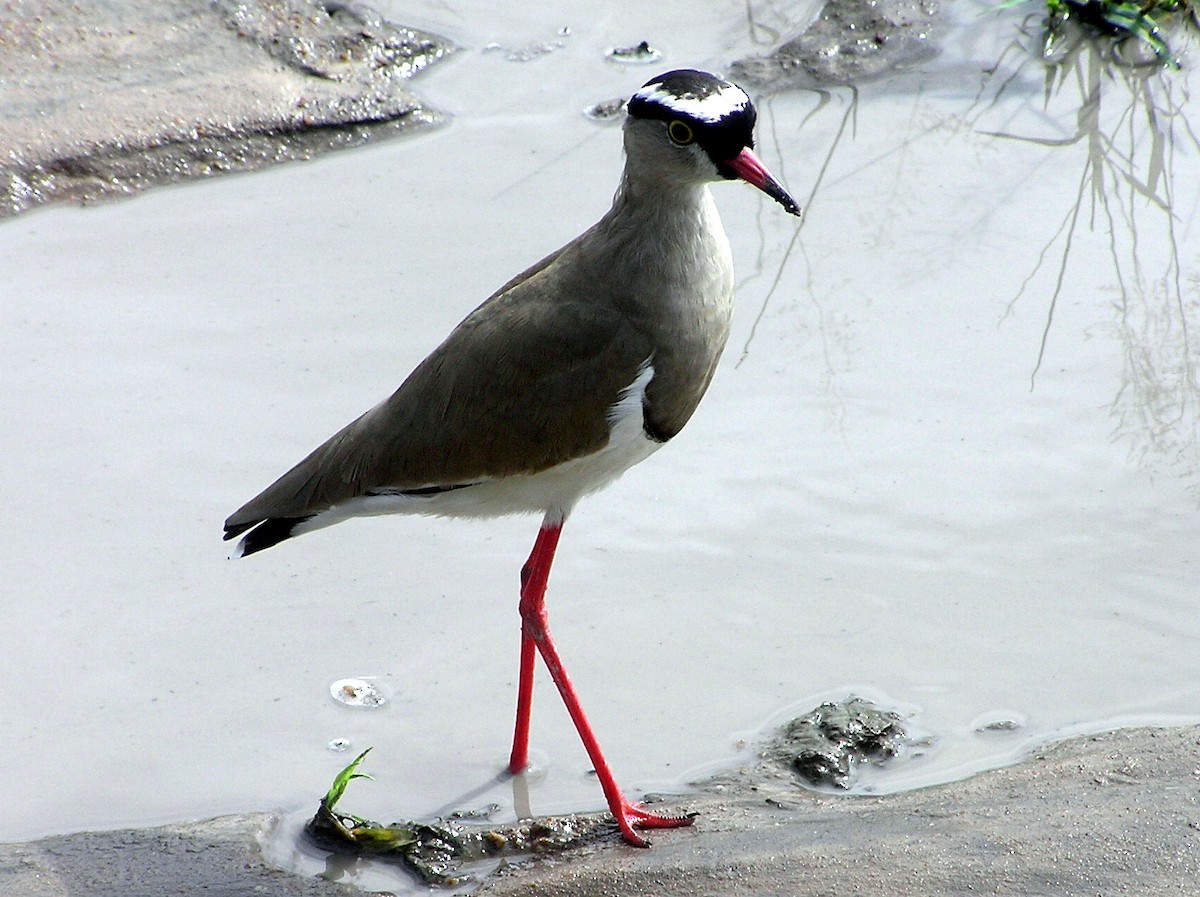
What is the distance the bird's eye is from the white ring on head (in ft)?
0.11

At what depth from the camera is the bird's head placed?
359 cm

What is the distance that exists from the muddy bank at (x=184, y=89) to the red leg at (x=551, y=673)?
363 cm

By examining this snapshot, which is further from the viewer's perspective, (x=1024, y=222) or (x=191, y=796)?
(x=1024, y=222)

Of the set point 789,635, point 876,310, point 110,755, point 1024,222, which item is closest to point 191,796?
point 110,755

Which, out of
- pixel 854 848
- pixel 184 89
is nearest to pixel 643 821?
pixel 854 848

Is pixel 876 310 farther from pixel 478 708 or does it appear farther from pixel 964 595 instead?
pixel 478 708

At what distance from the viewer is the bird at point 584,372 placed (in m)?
3.70

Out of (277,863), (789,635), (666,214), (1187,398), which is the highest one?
(666,214)

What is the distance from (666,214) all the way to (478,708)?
159 cm

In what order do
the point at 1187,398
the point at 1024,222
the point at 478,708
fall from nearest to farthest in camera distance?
the point at 478,708
the point at 1187,398
the point at 1024,222

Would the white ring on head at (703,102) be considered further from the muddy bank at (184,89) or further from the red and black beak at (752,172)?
the muddy bank at (184,89)

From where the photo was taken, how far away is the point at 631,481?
519cm

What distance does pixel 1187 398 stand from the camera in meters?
5.41

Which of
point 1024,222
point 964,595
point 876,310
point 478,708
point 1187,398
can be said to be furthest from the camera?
point 1024,222
